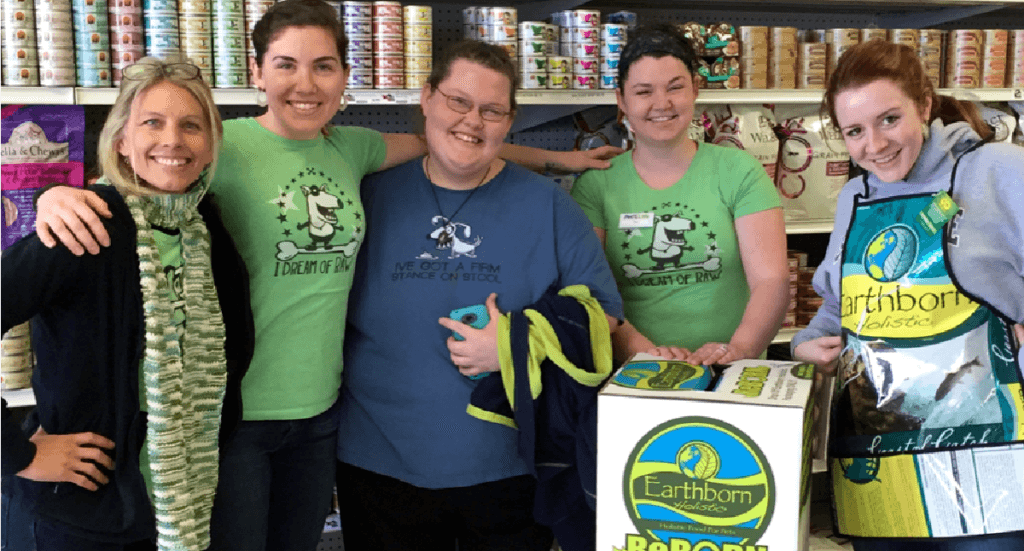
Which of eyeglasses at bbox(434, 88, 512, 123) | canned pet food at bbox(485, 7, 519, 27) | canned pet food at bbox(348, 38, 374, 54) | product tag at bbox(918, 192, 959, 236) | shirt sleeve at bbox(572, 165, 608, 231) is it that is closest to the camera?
product tag at bbox(918, 192, 959, 236)

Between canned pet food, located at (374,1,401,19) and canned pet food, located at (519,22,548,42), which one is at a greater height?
canned pet food, located at (374,1,401,19)

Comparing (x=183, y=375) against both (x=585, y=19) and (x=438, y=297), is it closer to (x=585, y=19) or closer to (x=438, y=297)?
(x=438, y=297)

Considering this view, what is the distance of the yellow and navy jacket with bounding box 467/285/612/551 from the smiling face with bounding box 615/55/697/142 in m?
0.59

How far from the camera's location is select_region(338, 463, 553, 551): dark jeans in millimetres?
1914

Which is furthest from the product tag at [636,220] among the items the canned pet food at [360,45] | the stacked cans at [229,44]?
the stacked cans at [229,44]

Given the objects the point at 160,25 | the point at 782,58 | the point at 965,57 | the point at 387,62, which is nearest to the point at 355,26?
the point at 387,62

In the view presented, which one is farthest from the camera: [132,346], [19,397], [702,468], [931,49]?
[931,49]

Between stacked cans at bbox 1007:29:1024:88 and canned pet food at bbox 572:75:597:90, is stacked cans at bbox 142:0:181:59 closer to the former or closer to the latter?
canned pet food at bbox 572:75:597:90

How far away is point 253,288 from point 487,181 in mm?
558

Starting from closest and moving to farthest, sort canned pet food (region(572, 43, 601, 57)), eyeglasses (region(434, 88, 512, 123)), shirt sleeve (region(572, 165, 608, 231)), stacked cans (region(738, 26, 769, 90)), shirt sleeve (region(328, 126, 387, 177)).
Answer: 1. eyeglasses (region(434, 88, 512, 123))
2. shirt sleeve (region(328, 126, 387, 177))
3. shirt sleeve (region(572, 165, 608, 231))
4. canned pet food (region(572, 43, 601, 57))
5. stacked cans (region(738, 26, 769, 90))

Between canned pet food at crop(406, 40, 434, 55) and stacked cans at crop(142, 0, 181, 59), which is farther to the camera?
canned pet food at crop(406, 40, 434, 55)

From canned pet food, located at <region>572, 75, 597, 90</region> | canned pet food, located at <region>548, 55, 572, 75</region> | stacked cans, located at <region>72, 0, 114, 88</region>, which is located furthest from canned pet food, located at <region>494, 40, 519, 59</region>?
stacked cans, located at <region>72, 0, 114, 88</region>

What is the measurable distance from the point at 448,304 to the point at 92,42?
4.52 feet

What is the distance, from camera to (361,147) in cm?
207
